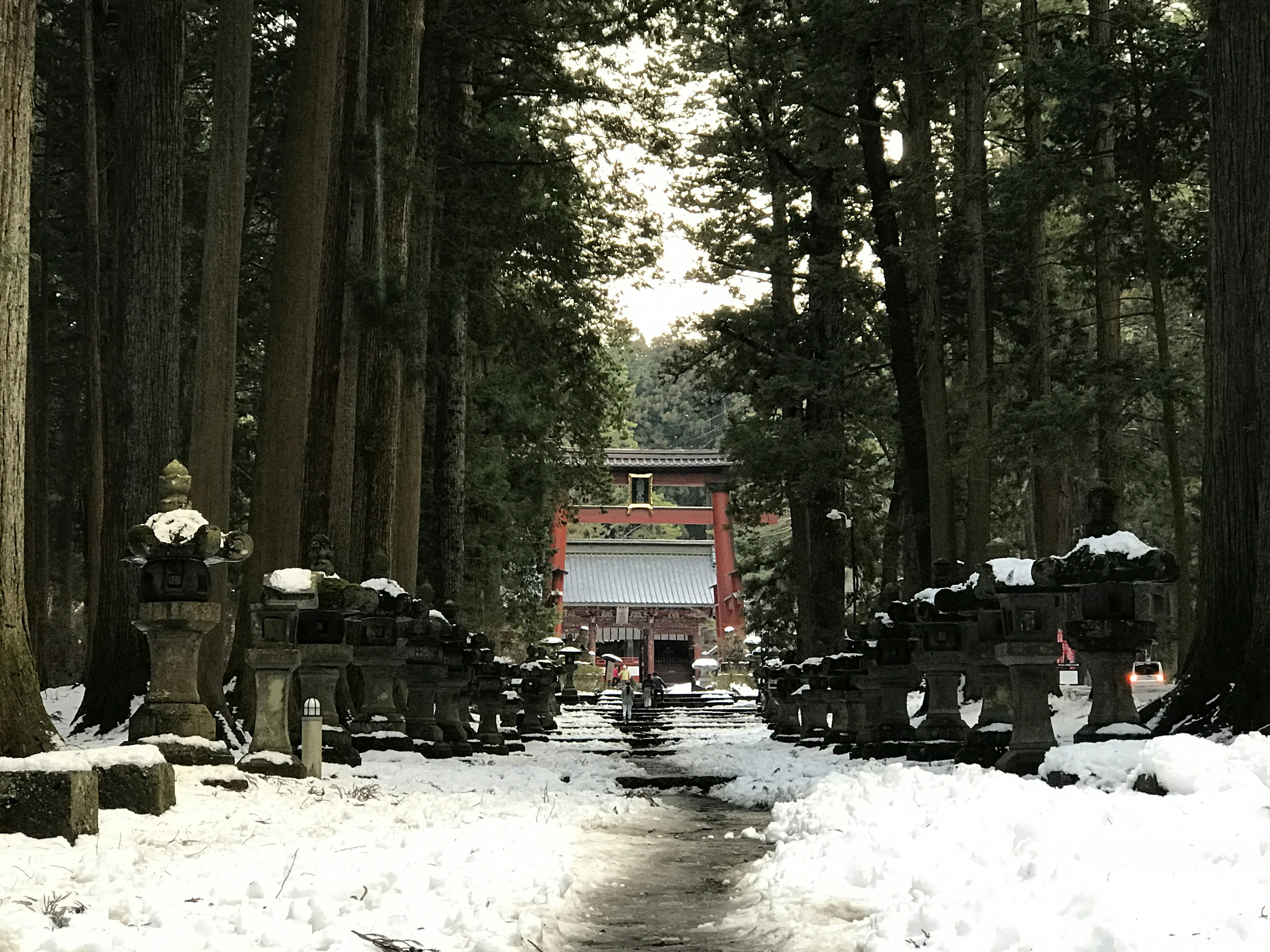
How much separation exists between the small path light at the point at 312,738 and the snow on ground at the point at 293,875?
111 cm

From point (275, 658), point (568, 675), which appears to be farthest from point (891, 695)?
point (568, 675)

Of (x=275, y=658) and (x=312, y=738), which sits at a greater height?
(x=275, y=658)

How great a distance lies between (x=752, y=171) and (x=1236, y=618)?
19817 millimetres

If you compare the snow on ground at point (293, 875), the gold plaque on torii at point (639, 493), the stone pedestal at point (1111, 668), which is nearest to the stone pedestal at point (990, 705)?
the stone pedestal at point (1111, 668)

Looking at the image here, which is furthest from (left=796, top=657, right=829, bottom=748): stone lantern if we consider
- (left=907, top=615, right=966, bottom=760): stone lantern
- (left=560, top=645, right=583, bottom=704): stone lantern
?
(left=560, top=645, right=583, bottom=704): stone lantern

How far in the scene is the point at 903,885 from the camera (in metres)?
6.66

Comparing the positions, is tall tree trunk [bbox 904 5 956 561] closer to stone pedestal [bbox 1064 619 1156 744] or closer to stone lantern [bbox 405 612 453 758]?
stone lantern [bbox 405 612 453 758]

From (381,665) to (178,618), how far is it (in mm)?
5803

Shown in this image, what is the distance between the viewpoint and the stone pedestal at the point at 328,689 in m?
14.0

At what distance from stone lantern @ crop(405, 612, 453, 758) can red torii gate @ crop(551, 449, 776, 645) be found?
5002 cm

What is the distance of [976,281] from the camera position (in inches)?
930

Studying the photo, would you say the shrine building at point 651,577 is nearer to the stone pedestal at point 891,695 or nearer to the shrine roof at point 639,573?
the shrine roof at point 639,573

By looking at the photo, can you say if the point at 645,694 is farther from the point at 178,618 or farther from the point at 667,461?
the point at 178,618

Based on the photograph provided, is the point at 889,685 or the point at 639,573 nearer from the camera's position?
the point at 889,685
